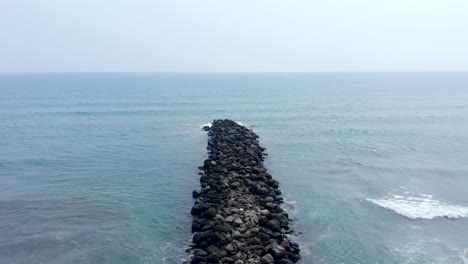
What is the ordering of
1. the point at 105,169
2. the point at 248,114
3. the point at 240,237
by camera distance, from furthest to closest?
the point at 248,114 → the point at 105,169 → the point at 240,237

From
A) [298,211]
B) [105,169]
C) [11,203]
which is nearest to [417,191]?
[298,211]

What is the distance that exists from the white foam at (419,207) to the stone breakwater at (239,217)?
26.9 ft

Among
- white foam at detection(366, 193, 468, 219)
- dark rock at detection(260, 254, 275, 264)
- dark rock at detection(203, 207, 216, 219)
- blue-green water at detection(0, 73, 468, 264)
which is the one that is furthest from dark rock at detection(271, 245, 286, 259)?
white foam at detection(366, 193, 468, 219)

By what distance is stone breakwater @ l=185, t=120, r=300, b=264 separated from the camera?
21484 millimetres

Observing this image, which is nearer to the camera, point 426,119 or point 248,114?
point 426,119

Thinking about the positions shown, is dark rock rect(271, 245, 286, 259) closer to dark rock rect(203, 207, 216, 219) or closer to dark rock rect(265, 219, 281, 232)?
dark rock rect(265, 219, 281, 232)

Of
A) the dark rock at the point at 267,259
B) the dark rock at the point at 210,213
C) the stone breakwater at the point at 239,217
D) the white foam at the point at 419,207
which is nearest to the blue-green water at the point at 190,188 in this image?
the white foam at the point at 419,207

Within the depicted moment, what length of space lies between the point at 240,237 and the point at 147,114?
60.0m

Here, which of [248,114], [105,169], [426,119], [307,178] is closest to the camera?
[307,178]

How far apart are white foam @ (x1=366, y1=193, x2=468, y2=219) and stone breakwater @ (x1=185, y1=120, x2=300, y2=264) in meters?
8.21

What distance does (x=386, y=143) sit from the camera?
52688 mm

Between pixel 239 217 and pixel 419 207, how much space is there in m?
13.6

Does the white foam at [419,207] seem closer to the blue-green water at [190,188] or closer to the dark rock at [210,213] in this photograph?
the blue-green water at [190,188]

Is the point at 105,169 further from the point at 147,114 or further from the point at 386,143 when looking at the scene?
the point at 147,114
